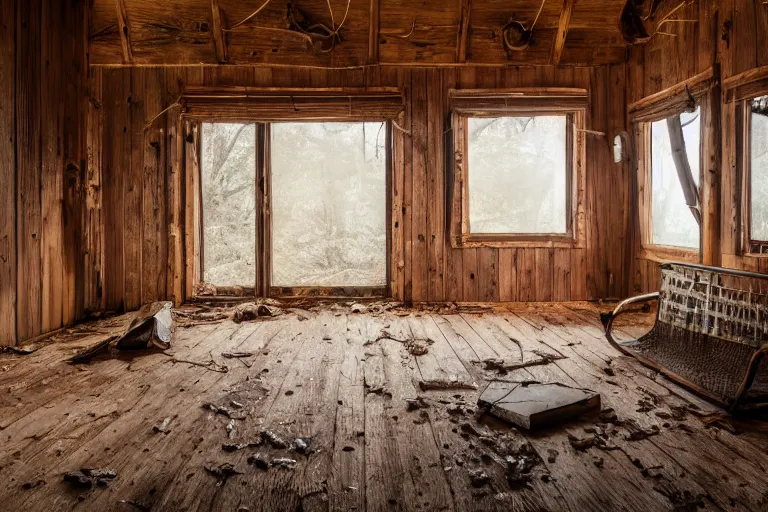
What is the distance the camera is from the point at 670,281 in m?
2.67

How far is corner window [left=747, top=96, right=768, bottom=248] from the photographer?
304 cm

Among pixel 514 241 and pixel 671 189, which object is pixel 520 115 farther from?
pixel 671 189

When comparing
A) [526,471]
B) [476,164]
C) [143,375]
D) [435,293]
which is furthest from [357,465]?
[476,164]

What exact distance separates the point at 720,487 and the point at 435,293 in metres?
3.22

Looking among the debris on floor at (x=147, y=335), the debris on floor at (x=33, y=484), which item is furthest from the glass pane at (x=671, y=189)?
the debris on floor at (x=33, y=484)

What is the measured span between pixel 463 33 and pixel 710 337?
326 centimetres

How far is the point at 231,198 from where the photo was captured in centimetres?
461

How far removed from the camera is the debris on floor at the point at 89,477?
4.75 ft

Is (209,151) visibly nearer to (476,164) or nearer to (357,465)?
(476,164)

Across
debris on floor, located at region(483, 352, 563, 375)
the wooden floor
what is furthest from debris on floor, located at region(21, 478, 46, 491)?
debris on floor, located at region(483, 352, 563, 375)

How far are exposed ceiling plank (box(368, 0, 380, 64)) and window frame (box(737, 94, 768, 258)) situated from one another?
2.92 m

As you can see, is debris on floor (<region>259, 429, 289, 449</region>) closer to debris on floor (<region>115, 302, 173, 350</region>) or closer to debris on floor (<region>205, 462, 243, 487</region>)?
debris on floor (<region>205, 462, 243, 487</region>)

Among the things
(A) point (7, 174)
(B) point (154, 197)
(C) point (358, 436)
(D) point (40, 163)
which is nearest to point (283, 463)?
(C) point (358, 436)

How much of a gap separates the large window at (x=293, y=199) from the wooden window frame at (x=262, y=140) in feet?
0.07
